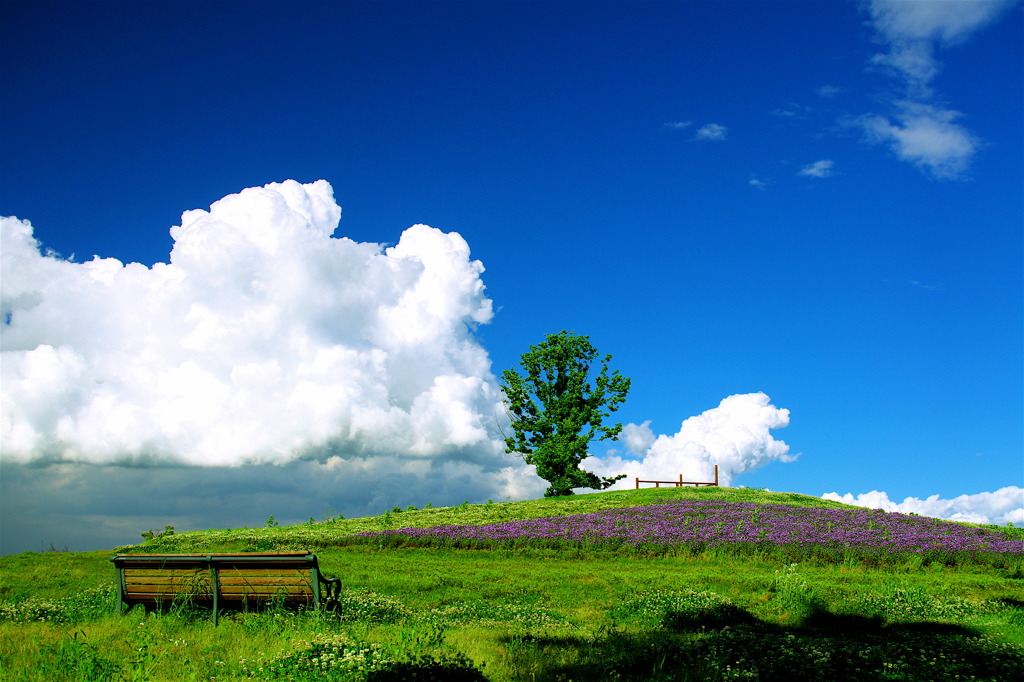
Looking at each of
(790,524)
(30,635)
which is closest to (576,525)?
(790,524)

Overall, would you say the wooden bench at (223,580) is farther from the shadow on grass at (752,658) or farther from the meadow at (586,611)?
the shadow on grass at (752,658)

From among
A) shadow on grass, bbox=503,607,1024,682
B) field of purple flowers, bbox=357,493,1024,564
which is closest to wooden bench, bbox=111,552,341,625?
shadow on grass, bbox=503,607,1024,682

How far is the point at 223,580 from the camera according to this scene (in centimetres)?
1032

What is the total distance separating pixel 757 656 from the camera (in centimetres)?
767

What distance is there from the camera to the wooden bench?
9.95m

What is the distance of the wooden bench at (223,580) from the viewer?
995cm

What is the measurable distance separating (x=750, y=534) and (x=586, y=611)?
13.1 m

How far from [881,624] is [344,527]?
25.1 m

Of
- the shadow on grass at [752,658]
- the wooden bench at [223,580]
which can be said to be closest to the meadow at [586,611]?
the shadow on grass at [752,658]

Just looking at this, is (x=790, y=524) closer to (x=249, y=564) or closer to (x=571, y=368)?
(x=249, y=564)

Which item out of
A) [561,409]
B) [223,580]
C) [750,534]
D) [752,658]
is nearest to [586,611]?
[752,658]

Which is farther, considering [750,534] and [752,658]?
[750,534]

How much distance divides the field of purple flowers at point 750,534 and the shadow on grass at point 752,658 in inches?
498

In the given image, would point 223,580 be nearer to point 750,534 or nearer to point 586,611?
point 586,611
